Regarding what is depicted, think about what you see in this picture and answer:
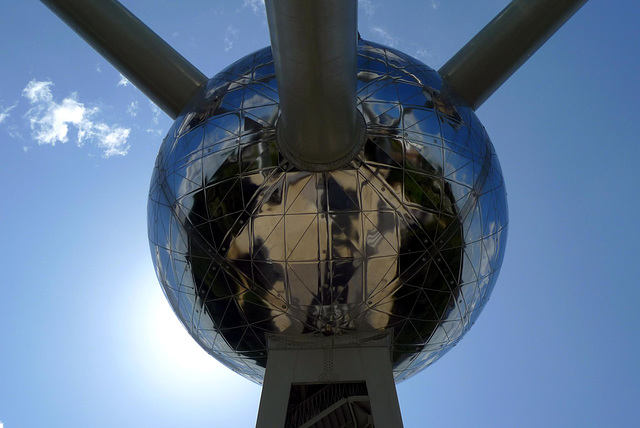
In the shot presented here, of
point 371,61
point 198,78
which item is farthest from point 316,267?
point 198,78

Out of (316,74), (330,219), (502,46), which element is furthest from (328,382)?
(502,46)

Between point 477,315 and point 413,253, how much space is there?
196 cm

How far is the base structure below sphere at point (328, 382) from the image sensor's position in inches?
180

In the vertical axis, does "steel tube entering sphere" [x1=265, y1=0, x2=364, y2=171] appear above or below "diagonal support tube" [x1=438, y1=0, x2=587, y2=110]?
below

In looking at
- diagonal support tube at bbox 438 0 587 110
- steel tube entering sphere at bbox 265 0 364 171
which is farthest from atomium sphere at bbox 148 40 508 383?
diagonal support tube at bbox 438 0 587 110

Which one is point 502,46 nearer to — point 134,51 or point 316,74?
point 316,74

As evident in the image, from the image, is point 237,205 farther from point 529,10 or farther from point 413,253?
point 529,10

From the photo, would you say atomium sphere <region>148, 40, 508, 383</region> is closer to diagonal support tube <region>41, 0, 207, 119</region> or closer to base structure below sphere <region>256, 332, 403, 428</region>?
base structure below sphere <region>256, 332, 403, 428</region>

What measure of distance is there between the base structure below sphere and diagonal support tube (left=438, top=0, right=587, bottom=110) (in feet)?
9.96

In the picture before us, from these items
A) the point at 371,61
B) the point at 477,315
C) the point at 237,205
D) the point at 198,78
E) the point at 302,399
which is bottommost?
the point at 302,399

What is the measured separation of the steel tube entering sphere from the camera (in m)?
3.02

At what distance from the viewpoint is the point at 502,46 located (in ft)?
19.7

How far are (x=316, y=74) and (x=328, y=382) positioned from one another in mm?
2760

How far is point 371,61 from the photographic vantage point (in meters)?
5.35
